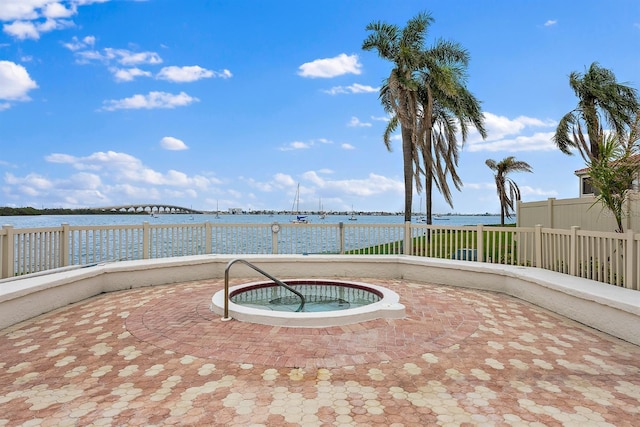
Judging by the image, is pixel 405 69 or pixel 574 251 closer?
pixel 574 251

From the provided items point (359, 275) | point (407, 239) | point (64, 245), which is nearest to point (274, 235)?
point (359, 275)

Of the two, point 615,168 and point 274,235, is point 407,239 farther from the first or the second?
point 615,168

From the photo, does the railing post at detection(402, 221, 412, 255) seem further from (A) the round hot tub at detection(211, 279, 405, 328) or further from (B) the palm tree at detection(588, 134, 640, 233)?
(B) the palm tree at detection(588, 134, 640, 233)

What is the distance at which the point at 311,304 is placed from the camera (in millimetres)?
5895

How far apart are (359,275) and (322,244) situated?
4.45 ft

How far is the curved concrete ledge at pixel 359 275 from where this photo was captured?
4.48 meters

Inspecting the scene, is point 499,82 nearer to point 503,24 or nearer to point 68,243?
point 503,24

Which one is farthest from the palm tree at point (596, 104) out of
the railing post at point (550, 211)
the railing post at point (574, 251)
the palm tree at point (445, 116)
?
the railing post at point (574, 251)

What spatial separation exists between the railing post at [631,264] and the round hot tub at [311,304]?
306 centimetres

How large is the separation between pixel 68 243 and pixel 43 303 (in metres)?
1.77

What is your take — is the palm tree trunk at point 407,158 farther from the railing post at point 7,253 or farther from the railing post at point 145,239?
the railing post at point 7,253

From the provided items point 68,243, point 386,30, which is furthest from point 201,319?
point 386,30

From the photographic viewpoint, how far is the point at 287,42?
1355cm

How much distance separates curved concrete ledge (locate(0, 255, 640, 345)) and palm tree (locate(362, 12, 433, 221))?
537 centimetres
